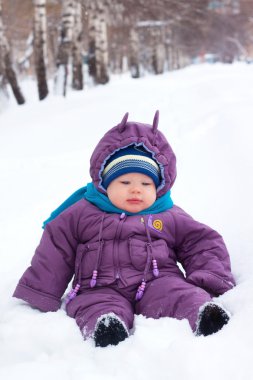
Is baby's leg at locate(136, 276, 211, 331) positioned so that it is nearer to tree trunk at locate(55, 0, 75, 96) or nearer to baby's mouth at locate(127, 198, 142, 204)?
baby's mouth at locate(127, 198, 142, 204)

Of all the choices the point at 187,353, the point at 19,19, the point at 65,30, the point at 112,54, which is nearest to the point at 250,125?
the point at 187,353

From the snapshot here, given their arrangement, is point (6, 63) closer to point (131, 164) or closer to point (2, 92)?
point (2, 92)

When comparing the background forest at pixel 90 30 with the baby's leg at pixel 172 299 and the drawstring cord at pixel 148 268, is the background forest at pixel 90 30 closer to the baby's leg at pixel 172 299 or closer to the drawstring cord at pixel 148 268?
the drawstring cord at pixel 148 268

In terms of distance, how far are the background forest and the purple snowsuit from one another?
1074cm

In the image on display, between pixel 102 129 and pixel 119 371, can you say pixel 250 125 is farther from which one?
pixel 119 371

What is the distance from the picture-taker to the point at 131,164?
2648 mm

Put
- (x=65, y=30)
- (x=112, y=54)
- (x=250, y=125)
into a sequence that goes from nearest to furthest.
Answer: (x=250, y=125) < (x=65, y=30) < (x=112, y=54)

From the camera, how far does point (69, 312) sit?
2.42 m

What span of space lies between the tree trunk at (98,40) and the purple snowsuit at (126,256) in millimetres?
15675

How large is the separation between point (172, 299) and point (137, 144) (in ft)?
2.70

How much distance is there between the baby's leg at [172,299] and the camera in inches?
86.9

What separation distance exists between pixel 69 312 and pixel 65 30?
1264 cm

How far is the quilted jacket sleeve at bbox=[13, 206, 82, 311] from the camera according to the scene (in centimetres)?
252

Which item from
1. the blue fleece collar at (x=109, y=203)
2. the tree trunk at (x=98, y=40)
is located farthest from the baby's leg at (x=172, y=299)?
the tree trunk at (x=98, y=40)
